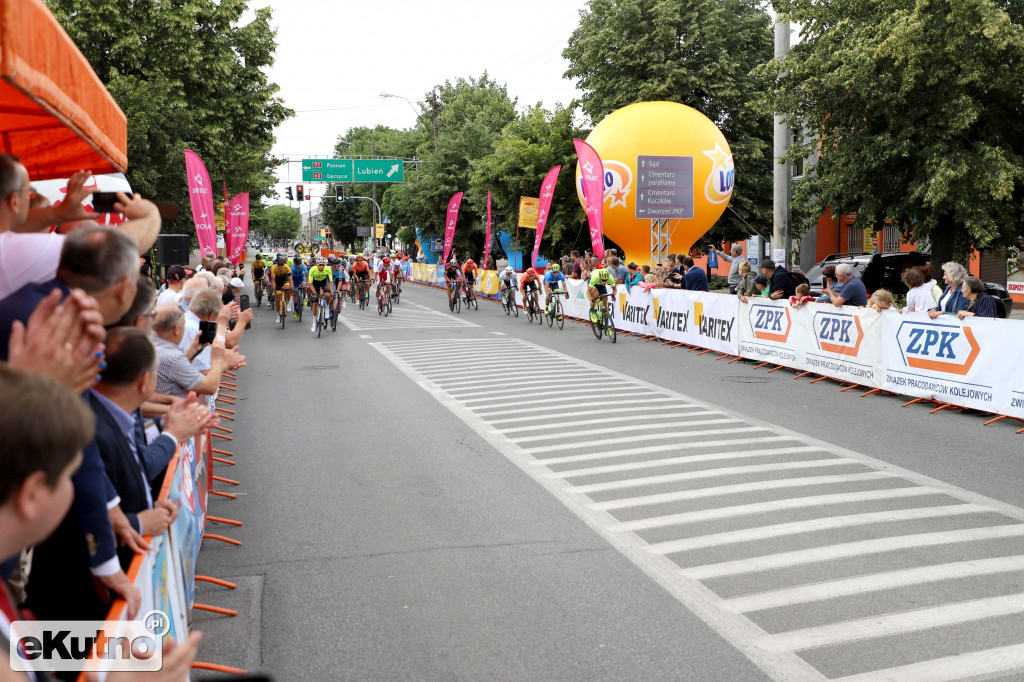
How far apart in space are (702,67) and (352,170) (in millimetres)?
28262

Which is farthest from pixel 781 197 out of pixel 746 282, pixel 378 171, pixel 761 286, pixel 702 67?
pixel 378 171

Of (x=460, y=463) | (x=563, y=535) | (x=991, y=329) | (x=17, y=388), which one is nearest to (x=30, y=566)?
(x=17, y=388)

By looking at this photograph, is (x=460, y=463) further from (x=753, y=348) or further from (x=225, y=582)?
(x=753, y=348)

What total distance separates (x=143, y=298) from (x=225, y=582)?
200 cm

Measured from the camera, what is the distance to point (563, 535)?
668 cm

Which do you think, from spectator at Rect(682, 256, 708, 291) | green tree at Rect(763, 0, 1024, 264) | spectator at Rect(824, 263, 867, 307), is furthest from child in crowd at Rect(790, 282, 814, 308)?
green tree at Rect(763, 0, 1024, 264)

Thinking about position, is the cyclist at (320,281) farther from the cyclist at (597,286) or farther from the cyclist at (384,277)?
the cyclist at (597,286)

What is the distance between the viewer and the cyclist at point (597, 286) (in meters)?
21.0

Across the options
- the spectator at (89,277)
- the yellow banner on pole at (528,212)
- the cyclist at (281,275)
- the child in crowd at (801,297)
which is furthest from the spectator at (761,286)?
the yellow banner on pole at (528,212)

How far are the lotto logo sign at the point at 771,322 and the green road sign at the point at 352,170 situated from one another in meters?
43.9

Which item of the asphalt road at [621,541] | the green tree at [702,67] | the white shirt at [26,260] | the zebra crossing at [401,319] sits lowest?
the asphalt road at [621,541]

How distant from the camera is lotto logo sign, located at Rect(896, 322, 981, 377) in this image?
11492 millimetres

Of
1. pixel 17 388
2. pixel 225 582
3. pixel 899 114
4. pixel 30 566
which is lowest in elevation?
pixel 225 582

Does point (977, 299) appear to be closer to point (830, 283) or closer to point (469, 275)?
point (830, 283)
